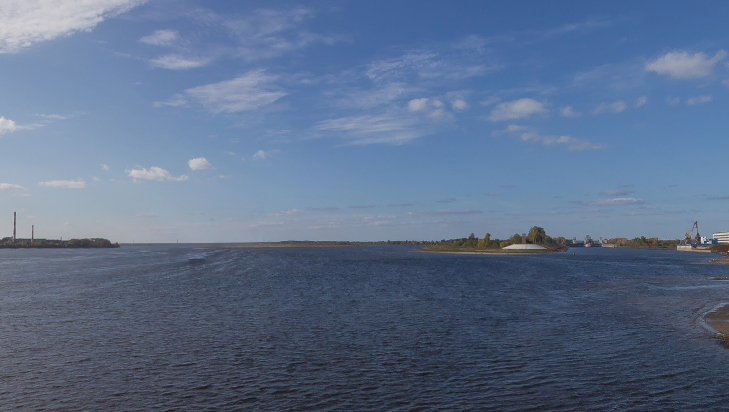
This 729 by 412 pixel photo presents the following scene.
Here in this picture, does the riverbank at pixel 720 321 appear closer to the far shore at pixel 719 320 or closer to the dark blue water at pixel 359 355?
the far shore at pixel 719 320

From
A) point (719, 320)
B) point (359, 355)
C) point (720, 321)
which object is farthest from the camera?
point (719, 320)

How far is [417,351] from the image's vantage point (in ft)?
88.7

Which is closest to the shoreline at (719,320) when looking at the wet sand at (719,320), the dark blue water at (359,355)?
the wet sand at (719,320)

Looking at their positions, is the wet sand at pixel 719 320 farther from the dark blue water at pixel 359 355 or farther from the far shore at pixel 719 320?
the dark blue water at pixel 359 355

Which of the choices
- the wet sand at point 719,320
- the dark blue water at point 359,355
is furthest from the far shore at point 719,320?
the dark blue water at point 359,355

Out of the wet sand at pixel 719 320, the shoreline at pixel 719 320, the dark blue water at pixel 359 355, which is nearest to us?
the dark blue water at pixel 359 355

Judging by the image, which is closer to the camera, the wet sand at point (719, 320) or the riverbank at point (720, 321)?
the riverbank at point (720, 321)

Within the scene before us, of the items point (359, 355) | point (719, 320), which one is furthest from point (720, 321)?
point (359, 355)

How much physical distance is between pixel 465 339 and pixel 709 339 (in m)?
15.5

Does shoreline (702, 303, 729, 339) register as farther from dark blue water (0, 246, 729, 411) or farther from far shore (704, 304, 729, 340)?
dark blue water (0, 246, 729, 411)

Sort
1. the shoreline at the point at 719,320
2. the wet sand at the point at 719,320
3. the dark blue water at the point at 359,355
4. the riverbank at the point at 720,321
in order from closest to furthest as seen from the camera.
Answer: the dark blue water at the point at 359,355
the riverbank at the point at 720,321
the shoreline at the point at 719,320
the wet sand at the point at 719,320

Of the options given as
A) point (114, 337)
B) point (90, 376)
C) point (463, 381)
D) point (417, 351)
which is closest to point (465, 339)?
point (417, 351)

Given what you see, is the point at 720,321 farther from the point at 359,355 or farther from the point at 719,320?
the point at 359,355

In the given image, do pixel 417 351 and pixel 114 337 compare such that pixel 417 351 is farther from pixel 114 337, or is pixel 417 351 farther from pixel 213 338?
pixel 114 337
